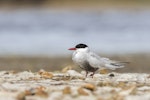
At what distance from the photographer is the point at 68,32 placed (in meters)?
25.0

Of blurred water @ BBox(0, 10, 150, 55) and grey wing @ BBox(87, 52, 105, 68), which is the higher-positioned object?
blurred water @ BBox(0, 10, 150, 55)

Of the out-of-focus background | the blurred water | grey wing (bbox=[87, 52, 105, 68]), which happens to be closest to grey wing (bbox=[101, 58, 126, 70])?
grey wing (bbox=[87, 52, 105, 68])

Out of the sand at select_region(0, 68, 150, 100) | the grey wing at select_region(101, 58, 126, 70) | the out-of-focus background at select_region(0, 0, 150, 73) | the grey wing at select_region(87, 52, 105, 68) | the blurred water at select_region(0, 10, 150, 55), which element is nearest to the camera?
the sand at select_region(0, 68, 150, 100)

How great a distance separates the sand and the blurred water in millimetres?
7615

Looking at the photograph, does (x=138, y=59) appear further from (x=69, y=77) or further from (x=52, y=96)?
(x=52, y=96)

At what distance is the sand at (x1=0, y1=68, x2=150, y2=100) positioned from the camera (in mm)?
8695

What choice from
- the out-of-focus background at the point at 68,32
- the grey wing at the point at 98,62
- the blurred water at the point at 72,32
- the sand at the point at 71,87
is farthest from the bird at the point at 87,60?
the blurred water at the point at 72,32

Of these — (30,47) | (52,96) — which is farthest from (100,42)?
(52,96)

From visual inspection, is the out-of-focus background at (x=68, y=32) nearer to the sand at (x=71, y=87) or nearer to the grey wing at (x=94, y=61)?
the sand at (x=71, y=87)

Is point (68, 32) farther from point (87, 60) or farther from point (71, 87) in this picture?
point (71, 87)

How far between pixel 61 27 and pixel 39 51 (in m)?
7.64

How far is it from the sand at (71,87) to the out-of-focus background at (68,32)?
13.5 ft

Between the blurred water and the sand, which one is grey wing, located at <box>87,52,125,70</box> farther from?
the blurred water

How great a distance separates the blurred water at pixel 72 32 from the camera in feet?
65.6
